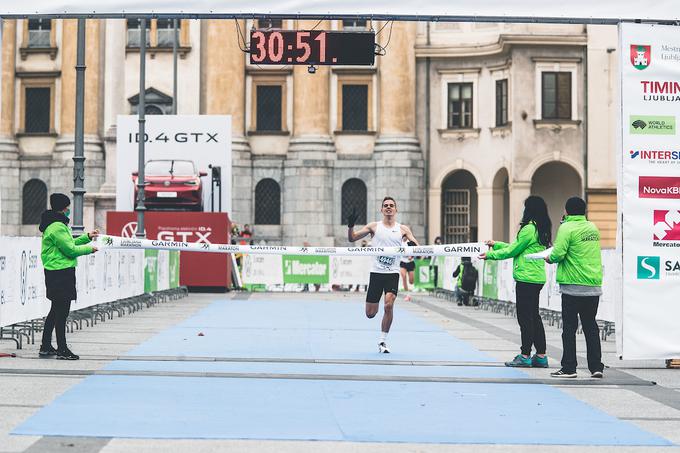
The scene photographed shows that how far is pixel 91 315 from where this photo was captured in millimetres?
21000

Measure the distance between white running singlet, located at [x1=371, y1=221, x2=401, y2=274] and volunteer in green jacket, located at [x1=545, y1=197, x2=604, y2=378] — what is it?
2866mm

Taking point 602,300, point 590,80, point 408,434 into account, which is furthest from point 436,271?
point 408,434

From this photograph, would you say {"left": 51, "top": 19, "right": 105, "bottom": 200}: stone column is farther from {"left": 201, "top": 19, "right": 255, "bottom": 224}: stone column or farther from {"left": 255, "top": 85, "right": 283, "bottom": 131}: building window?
{"left": 255, "top": 85, "right": 283, "bottom": 131}: building window

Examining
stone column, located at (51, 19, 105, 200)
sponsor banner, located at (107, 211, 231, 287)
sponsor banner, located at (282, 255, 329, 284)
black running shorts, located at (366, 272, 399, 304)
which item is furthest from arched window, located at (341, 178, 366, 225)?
black running shorts, located at (366, 272, 399, 304)

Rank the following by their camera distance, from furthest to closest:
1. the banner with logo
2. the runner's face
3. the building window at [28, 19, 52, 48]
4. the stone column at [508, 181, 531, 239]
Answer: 1. the building window at [28, 19, 52, 48]
2. the stone column at [508, 181, 531, 239]
3. the runner's face
4. the banner with logo

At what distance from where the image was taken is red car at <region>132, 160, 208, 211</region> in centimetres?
3978

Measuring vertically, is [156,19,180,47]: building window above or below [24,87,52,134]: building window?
above

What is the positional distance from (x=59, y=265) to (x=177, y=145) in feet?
83.2

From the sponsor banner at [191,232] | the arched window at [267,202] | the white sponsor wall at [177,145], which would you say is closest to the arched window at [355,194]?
the arched window at [267,202]

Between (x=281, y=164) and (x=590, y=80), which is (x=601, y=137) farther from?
(x=281, y=164)

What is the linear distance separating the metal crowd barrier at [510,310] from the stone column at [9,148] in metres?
25.0

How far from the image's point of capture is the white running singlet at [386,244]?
15484mm

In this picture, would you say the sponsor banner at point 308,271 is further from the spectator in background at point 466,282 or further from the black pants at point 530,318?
the black pants at point 530,318

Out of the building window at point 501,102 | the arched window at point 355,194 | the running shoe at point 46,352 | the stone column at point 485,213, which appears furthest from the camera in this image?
the arched window at point 355,194
